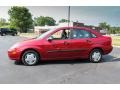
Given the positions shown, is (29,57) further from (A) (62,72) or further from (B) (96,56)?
(B) (96,56)

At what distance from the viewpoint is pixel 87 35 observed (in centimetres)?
909

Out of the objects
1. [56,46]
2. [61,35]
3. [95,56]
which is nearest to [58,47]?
[56,46]

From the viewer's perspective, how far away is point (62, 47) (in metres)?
8.64

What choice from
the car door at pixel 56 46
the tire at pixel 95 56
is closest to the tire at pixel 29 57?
the car door at pixel 56 46

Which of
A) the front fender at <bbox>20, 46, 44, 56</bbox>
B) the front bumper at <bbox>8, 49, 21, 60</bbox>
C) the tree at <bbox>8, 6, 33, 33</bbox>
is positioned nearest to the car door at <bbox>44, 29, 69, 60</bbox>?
the front fender at <bbox>20, 46, 44, 56</bbox>

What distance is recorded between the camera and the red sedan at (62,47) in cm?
842

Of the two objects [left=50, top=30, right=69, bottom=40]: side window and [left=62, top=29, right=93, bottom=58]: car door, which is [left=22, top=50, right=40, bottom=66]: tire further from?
[left=62, top=29, right=93, bottom=58]: car door

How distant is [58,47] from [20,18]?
71.1 metres

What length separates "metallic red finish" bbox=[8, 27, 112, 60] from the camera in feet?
27.6

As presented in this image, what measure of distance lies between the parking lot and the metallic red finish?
13.3 inches

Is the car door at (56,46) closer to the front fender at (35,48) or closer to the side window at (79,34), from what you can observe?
the front fender at (35,48)

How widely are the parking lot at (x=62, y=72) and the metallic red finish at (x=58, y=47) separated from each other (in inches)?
13.3

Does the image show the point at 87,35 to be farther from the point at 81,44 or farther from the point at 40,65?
the point at 40,65

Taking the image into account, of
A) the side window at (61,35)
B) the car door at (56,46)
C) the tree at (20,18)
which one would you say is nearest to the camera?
the car door at (56,46)
